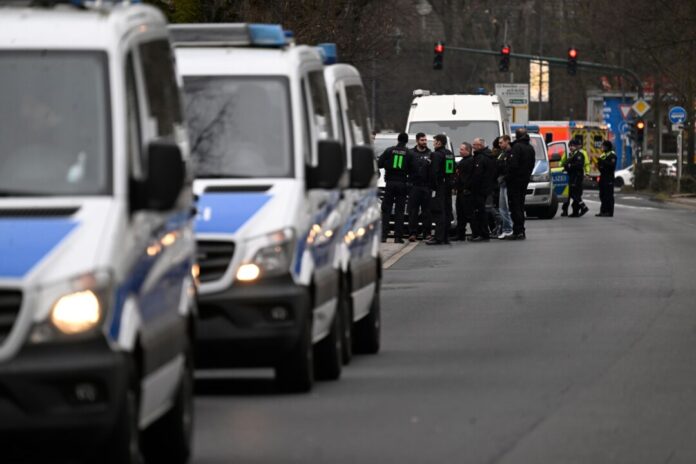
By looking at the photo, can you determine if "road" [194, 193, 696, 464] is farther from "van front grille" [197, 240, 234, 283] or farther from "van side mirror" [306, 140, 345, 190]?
"van side mirror" [306, 140, 345, 190]

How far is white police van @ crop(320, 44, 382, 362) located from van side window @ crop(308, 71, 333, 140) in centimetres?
22

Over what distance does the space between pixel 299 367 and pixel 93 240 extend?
15.4 feet

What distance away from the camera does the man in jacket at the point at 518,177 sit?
1348 inches

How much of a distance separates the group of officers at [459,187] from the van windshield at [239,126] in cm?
1846

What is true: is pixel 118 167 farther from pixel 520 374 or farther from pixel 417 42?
pixel 417 42

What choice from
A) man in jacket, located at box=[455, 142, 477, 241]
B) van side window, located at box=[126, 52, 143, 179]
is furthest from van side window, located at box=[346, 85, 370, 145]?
man in jacket, located at box=[455, 142, 477, 241]

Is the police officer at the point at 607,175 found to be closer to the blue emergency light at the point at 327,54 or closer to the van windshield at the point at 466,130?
the van windshield at the point at 466,130

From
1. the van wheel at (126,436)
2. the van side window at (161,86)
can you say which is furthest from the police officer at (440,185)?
the van wheel at (126,436)

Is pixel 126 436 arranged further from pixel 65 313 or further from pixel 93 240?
pixel 93 240

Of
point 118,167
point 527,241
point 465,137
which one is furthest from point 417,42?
point 118,167

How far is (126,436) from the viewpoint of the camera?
25.3ft

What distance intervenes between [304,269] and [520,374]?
2.18 metres

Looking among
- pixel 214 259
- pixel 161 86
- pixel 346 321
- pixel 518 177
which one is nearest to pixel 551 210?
pixel 518 177

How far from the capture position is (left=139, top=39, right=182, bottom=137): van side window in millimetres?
9180
